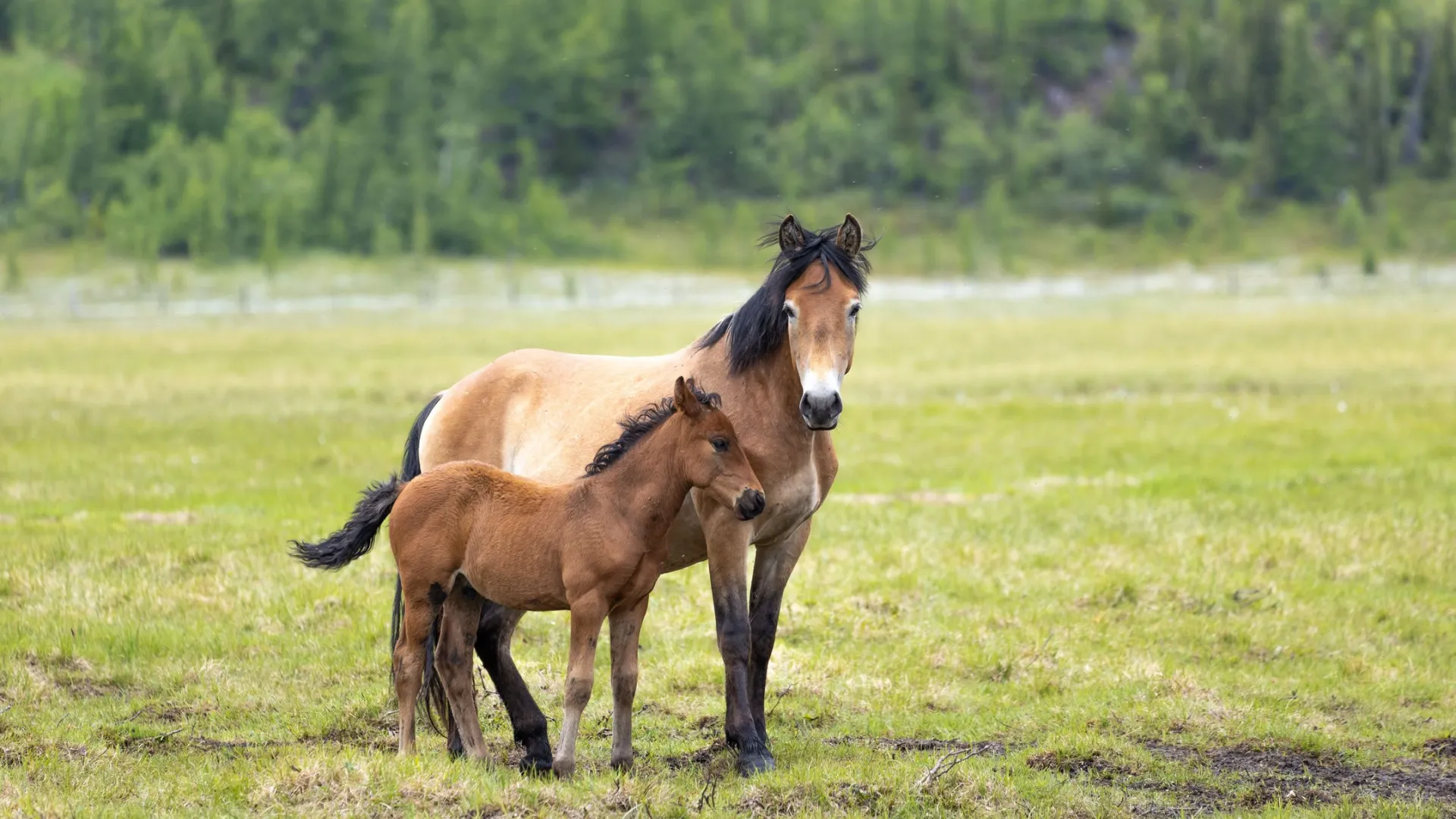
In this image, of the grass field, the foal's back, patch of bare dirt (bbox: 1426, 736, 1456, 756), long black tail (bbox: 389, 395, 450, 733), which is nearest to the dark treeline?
the grass field

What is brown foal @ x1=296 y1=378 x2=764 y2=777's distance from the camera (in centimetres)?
680

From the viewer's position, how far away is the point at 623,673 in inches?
278

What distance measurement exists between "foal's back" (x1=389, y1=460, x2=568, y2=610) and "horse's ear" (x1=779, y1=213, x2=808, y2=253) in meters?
1.77

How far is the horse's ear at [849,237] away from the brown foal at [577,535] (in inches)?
46.7

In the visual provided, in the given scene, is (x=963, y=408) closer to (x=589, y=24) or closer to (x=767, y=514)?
(x=767, y=514)

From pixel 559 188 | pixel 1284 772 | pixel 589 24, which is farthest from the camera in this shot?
pixel 589 24

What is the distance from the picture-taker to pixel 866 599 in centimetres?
1147

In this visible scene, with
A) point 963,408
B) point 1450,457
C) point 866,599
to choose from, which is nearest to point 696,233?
point 963,408

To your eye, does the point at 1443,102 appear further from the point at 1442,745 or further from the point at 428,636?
the point at 428,636

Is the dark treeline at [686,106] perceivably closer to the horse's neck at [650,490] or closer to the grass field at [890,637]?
the grass field at [890,637]

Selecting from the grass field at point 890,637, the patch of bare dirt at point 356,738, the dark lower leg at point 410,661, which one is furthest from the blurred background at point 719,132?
the dark lower leg at point 410,661

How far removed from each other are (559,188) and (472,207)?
913 inches

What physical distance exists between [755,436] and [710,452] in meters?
0.74

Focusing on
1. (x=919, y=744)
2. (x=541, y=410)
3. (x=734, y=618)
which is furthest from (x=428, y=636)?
(x=919, y=744)
